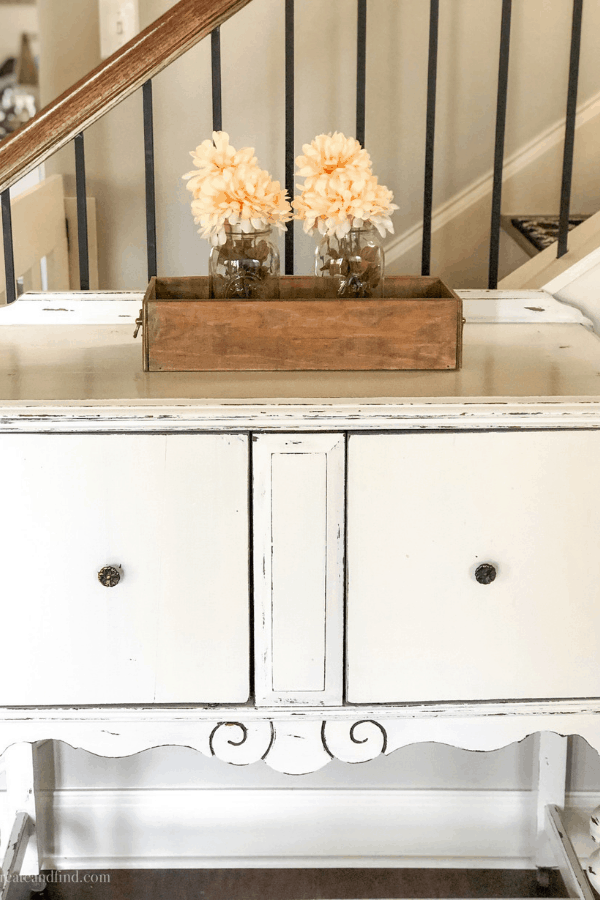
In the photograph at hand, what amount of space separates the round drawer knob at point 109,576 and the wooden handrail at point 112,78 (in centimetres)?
60

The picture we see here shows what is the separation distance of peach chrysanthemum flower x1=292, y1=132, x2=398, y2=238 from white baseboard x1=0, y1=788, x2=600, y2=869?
42.4 inches

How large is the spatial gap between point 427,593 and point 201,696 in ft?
0.97

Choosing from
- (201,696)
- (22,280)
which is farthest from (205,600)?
(22,280)

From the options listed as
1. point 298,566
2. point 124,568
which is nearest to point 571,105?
point 298,566

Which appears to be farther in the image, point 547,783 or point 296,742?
point 547,783

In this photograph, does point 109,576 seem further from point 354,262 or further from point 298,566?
point 354,262

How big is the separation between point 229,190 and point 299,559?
48 centimetres

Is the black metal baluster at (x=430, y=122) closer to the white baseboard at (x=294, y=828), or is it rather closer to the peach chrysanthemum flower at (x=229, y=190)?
the peach chrysanthemum flower at (x=229, y=190)

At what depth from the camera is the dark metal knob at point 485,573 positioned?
98 centimetres

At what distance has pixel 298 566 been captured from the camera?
0.98 metres

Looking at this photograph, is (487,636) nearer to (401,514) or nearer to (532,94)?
(401,514)

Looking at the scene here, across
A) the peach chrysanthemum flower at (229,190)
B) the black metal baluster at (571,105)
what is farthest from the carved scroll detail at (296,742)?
the black metal baluster at (571,105)

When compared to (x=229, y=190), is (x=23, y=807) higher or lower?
lower

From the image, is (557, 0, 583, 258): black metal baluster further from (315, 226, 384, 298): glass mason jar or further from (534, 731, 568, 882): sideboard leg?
(534, 731, 568, 882): sideboard leg
